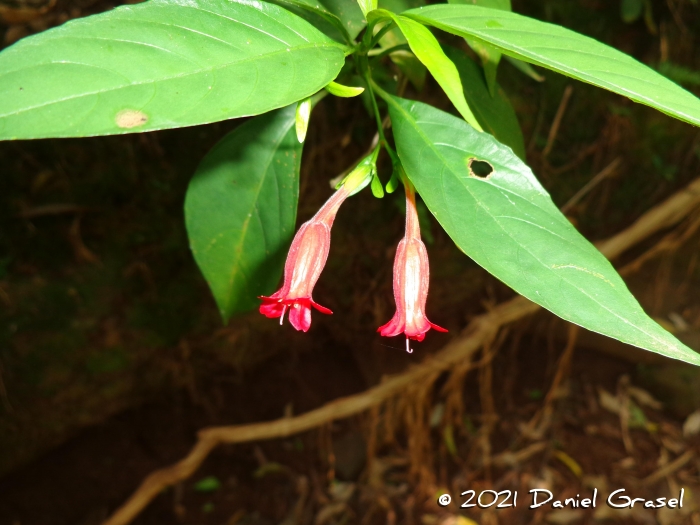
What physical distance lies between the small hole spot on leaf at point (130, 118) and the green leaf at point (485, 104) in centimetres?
63

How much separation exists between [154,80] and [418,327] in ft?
1.47

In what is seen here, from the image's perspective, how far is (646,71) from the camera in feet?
1.73

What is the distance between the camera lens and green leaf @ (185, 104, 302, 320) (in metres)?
0.98

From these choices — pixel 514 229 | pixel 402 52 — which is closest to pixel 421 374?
pixel 402 52

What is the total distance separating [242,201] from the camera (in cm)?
100

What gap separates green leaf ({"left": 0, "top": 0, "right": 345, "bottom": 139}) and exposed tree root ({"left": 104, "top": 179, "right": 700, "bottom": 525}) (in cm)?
179

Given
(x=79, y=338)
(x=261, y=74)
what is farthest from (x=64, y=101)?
(x=79, y=338)

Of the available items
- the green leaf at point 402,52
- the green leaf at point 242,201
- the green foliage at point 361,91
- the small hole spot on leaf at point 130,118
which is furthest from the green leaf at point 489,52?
the small hole spot on leaf at point 130,118

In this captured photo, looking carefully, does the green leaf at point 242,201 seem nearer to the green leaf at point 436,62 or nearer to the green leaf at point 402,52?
the green leaf at point 402,52

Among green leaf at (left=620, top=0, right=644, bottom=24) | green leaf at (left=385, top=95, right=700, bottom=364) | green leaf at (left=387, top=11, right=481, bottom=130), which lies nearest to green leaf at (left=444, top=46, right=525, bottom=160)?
green leaf at (left=385, top=95, right=700, bottom=364)

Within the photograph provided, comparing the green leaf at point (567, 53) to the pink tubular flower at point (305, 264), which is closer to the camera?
the green leaf at point (567, 53)

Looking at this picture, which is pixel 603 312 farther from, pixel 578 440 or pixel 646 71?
pixel 578 440

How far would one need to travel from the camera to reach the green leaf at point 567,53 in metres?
0.50

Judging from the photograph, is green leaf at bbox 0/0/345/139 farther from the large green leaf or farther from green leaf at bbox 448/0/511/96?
green leaf at bbox 448/0/511/96
